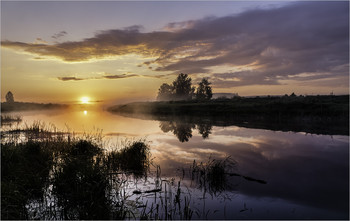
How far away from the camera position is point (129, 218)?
8352 mm

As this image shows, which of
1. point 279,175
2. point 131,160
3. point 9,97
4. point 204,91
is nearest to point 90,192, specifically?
point 131,160

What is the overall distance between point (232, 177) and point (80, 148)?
11558 mm

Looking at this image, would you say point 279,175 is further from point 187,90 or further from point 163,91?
point 163,91

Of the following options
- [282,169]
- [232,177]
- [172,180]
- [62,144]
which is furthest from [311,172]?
[62,144]

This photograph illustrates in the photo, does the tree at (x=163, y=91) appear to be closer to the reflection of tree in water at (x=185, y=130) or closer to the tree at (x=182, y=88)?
the tree at (x=182, y=88)

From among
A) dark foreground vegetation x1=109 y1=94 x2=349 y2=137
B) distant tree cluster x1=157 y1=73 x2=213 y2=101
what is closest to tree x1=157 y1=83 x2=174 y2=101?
distant tree cluster x1=157 y1=73 x2=213 y2=101

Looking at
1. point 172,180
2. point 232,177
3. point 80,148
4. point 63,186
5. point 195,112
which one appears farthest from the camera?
point 195,112

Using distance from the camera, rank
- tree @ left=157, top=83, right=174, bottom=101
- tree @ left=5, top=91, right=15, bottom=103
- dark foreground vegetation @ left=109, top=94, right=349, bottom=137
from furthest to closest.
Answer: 1. tree @ left=157, top=83, right=174, bottom=101
2. tree @ left=5, top=91, right=15, bottom=103
3. dark foreground vegetation @ left=109, top=94, right=349, bottom=137

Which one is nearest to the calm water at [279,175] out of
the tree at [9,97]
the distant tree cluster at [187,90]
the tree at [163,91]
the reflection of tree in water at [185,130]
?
the reflection of tree in water at [185,130]

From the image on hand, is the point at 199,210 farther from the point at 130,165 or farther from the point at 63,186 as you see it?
the point at 130,165

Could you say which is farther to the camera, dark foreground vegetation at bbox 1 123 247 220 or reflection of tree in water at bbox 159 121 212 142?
reflection of tree in water at bbox 159 121 212 142

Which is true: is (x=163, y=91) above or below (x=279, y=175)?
above

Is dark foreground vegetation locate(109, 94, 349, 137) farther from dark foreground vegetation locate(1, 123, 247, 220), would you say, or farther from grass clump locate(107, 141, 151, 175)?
dark foreground vegetation locate(1, 123, 247, 220)

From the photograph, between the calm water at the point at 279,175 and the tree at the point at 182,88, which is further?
the tree at the point at 182,88
